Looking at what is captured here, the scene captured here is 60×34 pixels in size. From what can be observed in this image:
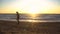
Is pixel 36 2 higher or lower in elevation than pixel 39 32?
higher

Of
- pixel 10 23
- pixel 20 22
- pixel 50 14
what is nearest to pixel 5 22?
pixel 10 23

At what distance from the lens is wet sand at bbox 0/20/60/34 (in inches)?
40.3

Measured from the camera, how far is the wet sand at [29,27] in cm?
102

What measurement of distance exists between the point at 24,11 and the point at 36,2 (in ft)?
0.51

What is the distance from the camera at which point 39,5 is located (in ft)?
3.61

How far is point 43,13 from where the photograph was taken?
1.08m

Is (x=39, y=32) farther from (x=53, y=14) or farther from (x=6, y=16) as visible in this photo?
(x=6, y=16)

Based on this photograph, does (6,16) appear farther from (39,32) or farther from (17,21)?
(39,32)

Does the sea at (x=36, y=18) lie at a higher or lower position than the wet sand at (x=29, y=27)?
higher

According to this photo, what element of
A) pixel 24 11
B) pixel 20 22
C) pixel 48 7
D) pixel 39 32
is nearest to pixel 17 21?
pixel 20 22

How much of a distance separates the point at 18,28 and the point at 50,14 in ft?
1.15

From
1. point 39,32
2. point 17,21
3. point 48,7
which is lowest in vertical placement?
point 39,32

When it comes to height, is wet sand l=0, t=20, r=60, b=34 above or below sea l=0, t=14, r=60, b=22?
below

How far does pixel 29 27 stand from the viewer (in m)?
1.05
